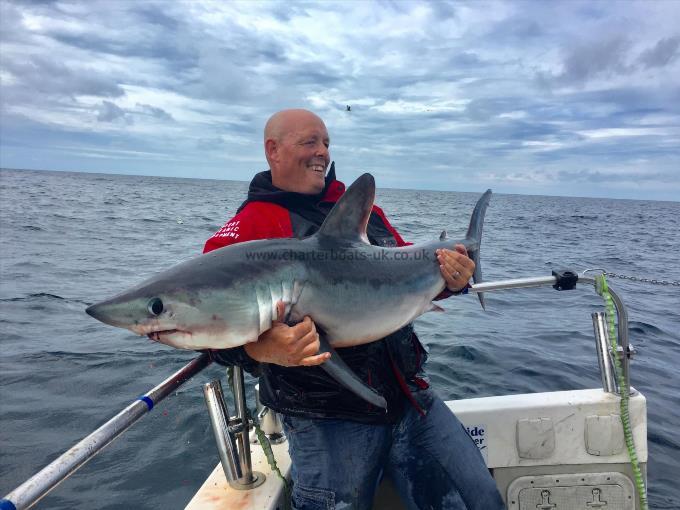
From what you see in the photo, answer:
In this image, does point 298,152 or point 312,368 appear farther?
point 298,152

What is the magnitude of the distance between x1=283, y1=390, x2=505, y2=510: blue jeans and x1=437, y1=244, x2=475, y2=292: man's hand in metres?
0.76

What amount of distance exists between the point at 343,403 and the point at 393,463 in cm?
60

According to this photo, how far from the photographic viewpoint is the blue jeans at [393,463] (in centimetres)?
250

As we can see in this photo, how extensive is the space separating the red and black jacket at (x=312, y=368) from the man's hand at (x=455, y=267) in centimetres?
41

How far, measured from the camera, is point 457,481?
108 inches

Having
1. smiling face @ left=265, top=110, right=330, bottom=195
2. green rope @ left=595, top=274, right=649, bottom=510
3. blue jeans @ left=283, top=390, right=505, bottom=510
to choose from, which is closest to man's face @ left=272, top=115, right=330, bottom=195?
smiling face @ left=265, top=110, right=330, bottom=195

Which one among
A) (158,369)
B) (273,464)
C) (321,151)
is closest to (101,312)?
(273,464)

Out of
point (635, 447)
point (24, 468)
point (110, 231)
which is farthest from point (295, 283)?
point (110, 231)

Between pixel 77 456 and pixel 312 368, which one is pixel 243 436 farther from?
pixel 77 456

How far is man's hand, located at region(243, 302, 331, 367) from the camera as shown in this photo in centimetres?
201

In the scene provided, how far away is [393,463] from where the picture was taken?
287 cm

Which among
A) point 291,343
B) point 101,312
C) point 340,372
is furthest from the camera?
point 340,372

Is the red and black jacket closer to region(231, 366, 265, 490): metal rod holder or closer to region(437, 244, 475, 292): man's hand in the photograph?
region(231, 366, 265, 490): metal rod holder

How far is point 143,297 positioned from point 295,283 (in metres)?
0.64
